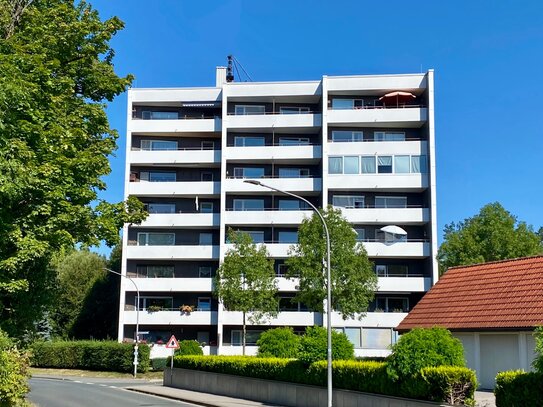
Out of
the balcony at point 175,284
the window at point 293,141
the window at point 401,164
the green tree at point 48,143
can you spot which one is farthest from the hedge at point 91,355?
the green tree at point 48,143

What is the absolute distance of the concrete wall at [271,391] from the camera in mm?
20828

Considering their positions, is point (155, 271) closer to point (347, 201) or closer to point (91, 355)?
point (91, 355)

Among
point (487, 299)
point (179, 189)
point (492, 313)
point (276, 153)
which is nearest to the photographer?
point (492, 313)

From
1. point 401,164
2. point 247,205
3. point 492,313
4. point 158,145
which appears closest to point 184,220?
point 247,205

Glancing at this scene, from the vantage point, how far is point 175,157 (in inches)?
2232

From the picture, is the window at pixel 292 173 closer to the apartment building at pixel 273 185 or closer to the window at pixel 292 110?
→ the apartment building at pixel 273 185

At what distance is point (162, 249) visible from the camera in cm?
5544

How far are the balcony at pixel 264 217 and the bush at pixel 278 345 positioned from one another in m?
23.8

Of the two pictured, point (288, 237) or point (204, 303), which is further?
point (288, 237)

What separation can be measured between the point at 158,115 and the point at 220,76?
7.43m

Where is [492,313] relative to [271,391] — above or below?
above

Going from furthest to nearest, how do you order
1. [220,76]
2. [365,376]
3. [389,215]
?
[220,76]
[389,215]
[365,376]

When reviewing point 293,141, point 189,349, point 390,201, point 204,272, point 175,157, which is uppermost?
point 293,141

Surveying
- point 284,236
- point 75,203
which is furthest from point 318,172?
point 75,203
